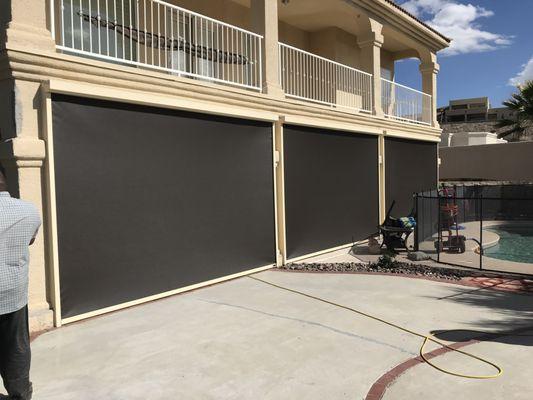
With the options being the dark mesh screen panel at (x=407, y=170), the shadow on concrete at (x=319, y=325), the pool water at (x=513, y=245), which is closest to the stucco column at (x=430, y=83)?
the dark mesh screen panel at (x=407, y=170)

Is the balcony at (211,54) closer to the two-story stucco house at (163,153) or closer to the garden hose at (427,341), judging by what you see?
the two-story stucco house at (163,153)

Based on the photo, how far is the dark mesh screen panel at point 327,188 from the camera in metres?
10.0

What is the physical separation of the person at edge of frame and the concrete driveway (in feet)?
1.75

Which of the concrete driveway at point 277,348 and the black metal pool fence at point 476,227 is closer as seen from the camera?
the concrete driveway at point 277,348

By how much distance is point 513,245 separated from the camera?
560 inches

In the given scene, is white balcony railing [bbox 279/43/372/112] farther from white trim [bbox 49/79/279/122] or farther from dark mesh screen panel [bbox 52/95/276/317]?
dark mesh screen panel [bbox 52/95/276/317]

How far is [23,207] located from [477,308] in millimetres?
5999

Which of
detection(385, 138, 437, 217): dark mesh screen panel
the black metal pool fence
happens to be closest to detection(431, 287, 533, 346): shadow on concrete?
the black metal pool fence

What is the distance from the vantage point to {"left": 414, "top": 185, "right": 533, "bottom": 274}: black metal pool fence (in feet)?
32.8

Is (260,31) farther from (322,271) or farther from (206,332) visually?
(206,332)

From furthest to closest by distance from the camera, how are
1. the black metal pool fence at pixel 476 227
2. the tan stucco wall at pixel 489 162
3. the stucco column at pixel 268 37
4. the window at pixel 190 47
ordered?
the tan stucco wall at pixel 489 162
the black metal pool fence at pixel 476 227
the stucco column at pixel 268 37
the window at pixel 190 47

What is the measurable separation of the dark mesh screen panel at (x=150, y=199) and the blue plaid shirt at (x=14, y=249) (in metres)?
2.41

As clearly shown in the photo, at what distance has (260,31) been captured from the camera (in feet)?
30.8

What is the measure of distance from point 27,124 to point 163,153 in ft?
6.79
